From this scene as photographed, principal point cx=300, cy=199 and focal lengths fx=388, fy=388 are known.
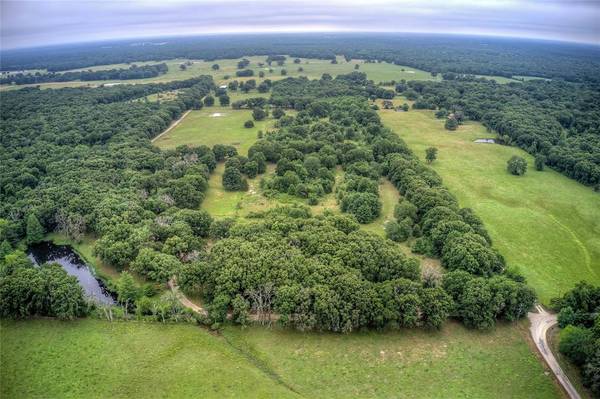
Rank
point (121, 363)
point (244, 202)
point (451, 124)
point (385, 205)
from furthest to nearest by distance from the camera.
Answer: point (451, 124) → point (244, 202) → point (385, 205) → point (121, 363)

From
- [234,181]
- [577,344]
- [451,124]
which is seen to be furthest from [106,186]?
[451,124]

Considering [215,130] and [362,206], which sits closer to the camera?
[362,206]

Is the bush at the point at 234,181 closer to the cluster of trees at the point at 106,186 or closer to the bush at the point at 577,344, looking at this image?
the cluster of trees at the point at 106,186

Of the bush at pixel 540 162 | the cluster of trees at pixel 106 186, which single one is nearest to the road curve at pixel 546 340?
the cluster of trees at pixel 106 186

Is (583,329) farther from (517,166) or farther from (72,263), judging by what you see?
(72,263)

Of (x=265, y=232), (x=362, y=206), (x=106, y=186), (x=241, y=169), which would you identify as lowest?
(x=362, y=206)

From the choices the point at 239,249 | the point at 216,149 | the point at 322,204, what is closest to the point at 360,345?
the point at 239,249
